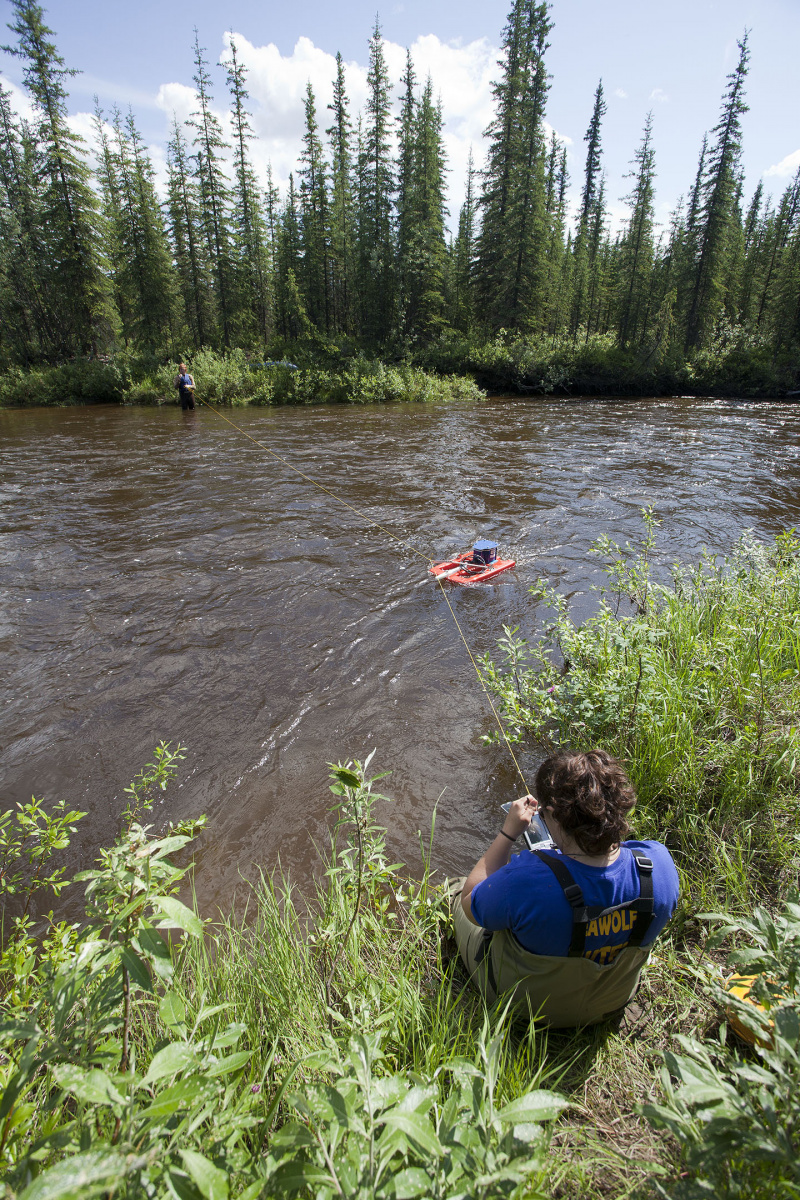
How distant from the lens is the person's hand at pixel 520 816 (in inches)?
103

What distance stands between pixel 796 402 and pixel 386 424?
72.3 feet

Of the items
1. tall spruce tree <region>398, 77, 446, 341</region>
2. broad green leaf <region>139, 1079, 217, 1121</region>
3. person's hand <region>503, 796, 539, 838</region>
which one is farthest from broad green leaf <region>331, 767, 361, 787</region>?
tall spruce tree <region>398, 77, 446, 341</region>

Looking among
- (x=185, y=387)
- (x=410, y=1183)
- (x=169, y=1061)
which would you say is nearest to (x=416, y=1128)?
(x=410, y=1183)

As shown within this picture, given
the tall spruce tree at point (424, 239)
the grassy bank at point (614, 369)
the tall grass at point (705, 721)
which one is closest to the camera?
the tall grass at point (705, 721)

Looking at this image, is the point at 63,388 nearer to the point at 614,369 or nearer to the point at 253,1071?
the point at 614,369

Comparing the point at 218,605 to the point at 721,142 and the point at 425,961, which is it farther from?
the point at 721,142

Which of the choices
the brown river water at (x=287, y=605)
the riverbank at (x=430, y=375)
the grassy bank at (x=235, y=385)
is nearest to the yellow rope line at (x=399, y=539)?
the brown river water at (x=287, y=605)

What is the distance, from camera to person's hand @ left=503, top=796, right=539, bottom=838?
2.62 metres

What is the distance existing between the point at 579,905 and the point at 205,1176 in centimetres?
150

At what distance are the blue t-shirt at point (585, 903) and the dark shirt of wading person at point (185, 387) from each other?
77.6 ft

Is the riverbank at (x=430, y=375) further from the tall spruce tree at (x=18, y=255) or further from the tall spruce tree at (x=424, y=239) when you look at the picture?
the tall spruce tree at (x=18, y=255)

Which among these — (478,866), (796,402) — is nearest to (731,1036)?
(478,866)

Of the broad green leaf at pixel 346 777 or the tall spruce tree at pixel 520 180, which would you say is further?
the tall spruce tree at pixel 520 180

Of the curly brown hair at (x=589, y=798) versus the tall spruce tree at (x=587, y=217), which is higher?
the tall spruce tree at (x=587, y=217)
